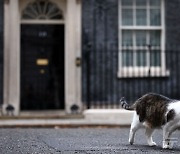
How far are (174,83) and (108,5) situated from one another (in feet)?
10.5

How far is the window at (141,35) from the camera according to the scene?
1894 centimetres

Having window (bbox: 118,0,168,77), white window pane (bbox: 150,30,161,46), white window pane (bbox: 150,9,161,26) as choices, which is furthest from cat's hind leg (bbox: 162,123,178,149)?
white window pane (bbox: 150,9,161,26)

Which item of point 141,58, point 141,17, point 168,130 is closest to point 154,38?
point 141,17

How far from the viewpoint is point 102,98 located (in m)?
18.7

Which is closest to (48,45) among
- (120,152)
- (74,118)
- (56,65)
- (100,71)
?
(56,65)

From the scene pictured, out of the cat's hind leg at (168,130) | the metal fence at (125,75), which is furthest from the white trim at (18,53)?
the cat's hind leg at (168,130)

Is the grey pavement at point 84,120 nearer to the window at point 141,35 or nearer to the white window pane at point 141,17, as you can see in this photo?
the window at point 141,35

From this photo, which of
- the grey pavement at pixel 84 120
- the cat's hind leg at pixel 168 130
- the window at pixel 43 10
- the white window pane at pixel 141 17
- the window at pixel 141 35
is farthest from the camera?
the white window pane at pixel 141 17

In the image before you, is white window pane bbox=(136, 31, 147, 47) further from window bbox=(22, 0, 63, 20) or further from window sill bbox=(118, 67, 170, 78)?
window bbox=(22, 0, 63, 20)

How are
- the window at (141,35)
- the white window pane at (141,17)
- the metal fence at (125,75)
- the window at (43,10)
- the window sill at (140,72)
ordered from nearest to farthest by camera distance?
the metal fence at (125,75) < the window sill at (140,72) < the window at (141,35) < the window at (43,10) < the white window pane at (141,17)

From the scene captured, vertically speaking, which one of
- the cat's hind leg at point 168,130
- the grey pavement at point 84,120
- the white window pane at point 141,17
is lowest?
the grey pavement at point 84,120

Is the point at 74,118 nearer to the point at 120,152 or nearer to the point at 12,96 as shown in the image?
the point at 12,96

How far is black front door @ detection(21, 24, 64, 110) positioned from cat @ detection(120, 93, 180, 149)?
31.6 feet

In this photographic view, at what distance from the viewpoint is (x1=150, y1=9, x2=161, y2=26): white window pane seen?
759 inches
